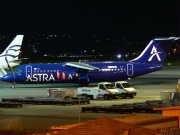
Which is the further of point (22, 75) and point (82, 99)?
point (22, 75)

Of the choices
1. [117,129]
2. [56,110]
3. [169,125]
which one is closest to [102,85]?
[56,110]

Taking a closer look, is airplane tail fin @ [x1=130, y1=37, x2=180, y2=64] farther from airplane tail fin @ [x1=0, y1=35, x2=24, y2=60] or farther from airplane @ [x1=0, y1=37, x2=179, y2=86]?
airplane tail fin @ [x1=0, y1=35, x2=24, y2=60]

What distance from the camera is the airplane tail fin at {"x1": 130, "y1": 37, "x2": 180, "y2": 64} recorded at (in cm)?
7719

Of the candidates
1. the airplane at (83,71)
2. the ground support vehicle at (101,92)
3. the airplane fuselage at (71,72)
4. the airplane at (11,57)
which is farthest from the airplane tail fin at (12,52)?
the ground support vehicle at (101,92)

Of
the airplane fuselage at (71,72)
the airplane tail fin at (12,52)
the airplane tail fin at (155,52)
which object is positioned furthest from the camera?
the airplane tail fin at (12,52)

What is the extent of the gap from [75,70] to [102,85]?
59.1 ft

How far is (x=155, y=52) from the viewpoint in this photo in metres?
78.0

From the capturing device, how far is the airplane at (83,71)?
7375 cm

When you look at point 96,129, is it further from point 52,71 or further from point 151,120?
point 52,71

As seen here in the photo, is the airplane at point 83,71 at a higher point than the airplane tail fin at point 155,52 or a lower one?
lower

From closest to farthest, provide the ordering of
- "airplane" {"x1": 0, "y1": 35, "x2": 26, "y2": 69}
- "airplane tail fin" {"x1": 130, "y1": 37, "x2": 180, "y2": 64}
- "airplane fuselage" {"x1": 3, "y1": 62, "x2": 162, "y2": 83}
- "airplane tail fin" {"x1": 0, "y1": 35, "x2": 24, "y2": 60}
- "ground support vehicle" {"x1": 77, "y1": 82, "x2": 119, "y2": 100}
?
"ground support vehicle" {"x1": 77, "y1": 82, "x2": 119, "y2": 100}, "airplane fuselage" {"x1": 3, "y1": 62, "x2": 162, "y2": 83}, "airplane tail fin" {"x1": 130, "y1": 37, "x2": 180, "y2": 64}, "airplane" {"x1": 0, "y1": 35, "x2": 26, "y2": 69}, "airplane tail fin" {"x1": 0, "y1": 35, "x2": 24, "y2": 60}

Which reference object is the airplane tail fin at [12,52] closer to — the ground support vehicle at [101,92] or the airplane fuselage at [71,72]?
the airplane fuselage at [71,72]

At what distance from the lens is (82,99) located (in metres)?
53.1

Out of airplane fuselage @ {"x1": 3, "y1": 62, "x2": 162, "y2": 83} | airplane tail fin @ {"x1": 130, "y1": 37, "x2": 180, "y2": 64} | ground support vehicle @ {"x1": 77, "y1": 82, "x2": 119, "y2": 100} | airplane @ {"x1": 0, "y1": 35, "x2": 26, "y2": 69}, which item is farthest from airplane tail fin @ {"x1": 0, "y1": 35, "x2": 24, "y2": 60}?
ground support vehicle @ {"x1": 77, "y1": 82, "x2": 119, "y2": 100}
